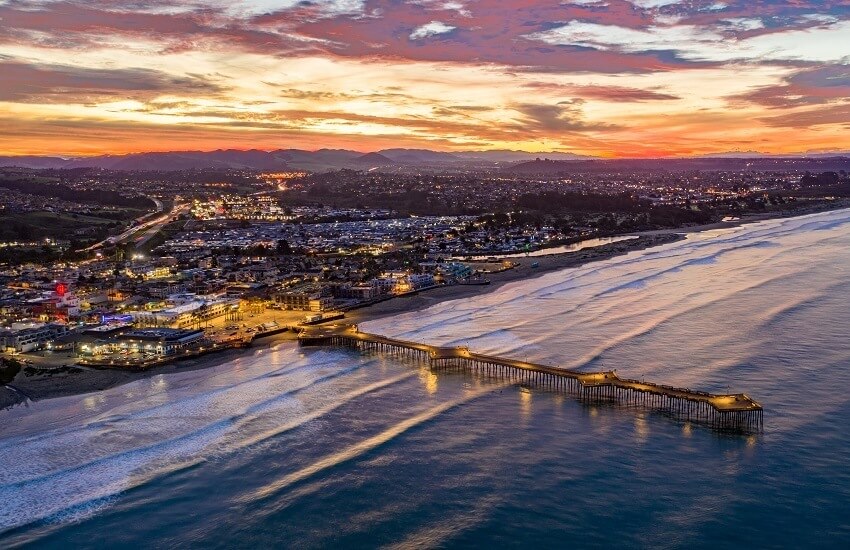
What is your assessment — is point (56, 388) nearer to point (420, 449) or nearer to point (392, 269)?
point (420, 449)

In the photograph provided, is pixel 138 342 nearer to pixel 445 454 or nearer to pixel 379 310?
pixel 379 310

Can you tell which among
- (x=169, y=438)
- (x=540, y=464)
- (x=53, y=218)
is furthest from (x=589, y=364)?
(x=53, y=218)

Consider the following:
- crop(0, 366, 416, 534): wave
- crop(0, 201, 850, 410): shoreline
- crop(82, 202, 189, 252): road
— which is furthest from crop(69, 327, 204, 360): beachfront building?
crop(82, 202, 189, 252): road

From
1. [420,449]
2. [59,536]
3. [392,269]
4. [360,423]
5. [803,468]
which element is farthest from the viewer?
[392,269]

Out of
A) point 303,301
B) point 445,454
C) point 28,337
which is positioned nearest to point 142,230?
point 303,301

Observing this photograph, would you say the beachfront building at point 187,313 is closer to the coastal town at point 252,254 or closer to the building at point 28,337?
the coastal town at point 252,254

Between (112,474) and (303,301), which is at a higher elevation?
(303,301)

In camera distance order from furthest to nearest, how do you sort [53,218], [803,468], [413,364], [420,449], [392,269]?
[53,218] → [392,269] → [413,364] → [420,449] → [803,468]
